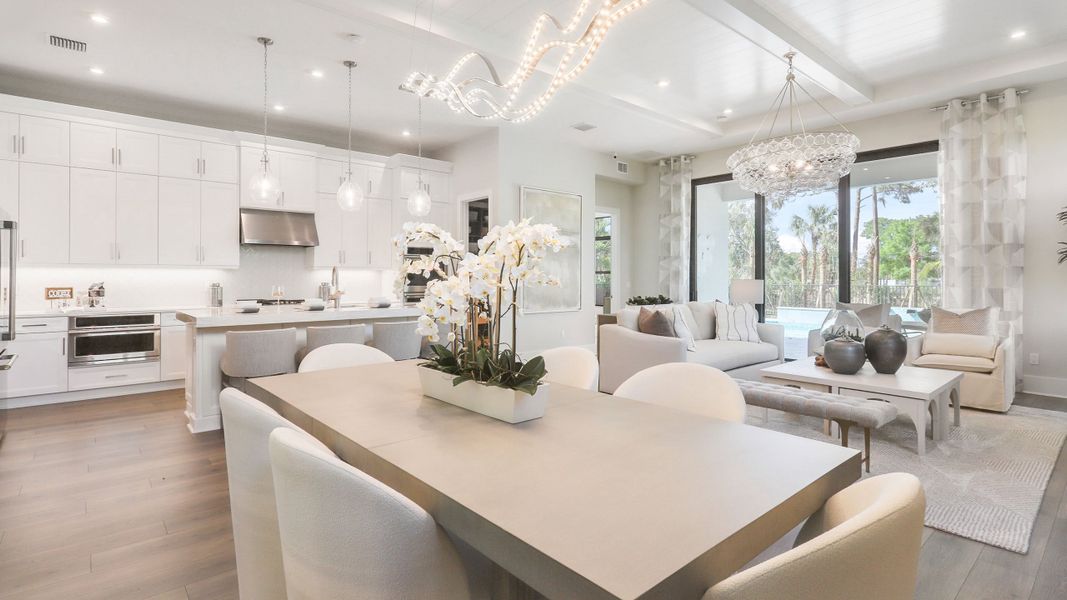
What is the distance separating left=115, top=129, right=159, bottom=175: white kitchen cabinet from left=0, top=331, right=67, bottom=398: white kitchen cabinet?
1.66 meters

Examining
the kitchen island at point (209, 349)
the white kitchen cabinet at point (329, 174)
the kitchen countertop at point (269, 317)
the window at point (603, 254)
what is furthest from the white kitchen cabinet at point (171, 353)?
the window at point (603, 254)

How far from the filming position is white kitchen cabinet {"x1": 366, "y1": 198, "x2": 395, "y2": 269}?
6.78 metres

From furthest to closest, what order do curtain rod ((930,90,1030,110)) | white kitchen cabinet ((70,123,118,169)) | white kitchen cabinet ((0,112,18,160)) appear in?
curtain rod ((930,90,1030,110)), white kitchen cabinet ((70,123,118,169)), white kitchen cabinet ((0,112,18,160))

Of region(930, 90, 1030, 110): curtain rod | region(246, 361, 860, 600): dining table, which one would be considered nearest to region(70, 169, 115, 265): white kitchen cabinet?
region(246, 361, 860, 600): dining table

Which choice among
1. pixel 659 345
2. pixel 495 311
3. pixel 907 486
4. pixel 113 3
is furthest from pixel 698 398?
pixel 113 3

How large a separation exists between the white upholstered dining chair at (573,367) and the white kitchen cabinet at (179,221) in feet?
16.2

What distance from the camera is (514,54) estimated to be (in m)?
4.38

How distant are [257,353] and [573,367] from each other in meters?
2.48

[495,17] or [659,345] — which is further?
[659,345]

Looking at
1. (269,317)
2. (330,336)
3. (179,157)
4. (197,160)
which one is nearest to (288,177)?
(197,160)

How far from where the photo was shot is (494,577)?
44.5 inches

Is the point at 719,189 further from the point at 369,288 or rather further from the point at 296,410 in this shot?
the point at 296,410

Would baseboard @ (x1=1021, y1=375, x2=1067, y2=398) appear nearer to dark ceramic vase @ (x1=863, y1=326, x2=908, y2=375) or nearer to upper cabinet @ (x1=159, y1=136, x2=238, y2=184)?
dark ceramic vase @ (x1=863, y1=326, x2=908, y2=375)

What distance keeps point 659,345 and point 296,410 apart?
11.2 ft
